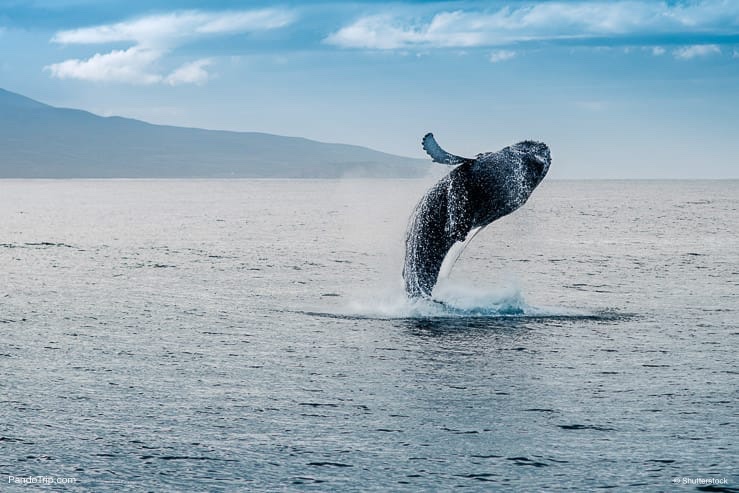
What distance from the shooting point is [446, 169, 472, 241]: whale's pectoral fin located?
21422mm

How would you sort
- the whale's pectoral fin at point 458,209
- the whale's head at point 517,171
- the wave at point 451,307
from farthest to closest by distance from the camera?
1. the wave at point 451,307
2. the whale's pectoral fin at point 458,209
3. the whale's head at point 517,171

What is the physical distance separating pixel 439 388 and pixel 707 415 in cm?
367

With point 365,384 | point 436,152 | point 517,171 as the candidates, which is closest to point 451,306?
point 517,171

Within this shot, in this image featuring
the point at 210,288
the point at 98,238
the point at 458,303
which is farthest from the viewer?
the point at 98,238

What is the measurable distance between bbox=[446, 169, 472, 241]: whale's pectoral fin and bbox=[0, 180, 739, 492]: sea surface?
188cm

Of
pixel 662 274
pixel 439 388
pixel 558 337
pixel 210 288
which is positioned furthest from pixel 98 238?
pixel 439 388

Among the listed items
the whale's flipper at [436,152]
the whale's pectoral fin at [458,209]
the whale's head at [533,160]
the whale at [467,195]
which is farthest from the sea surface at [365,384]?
the whale's flipper at [436,152]

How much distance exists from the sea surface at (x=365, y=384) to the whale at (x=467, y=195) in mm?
1648

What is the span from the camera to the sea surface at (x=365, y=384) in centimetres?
1166

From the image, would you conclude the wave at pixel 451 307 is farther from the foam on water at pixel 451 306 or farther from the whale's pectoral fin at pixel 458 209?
the whale's pectoral fin at pixel 458 209

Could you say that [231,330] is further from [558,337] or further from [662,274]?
[662,274]

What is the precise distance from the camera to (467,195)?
2139 centimetres

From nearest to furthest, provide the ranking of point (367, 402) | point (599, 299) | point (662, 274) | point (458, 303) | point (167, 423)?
point (167, 423), point (367, 402), point (458, 303), point (599, 299), point (662, 274)

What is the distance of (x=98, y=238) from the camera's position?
185ft
